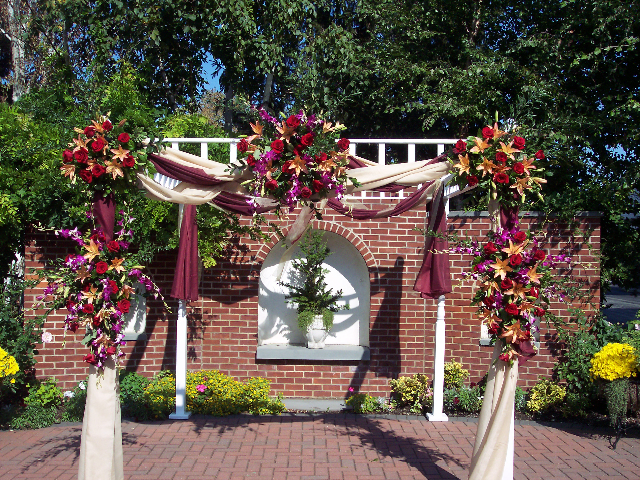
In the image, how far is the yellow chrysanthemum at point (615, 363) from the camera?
5805 millimetres

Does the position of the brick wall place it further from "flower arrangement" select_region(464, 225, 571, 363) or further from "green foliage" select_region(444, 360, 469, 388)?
"flower arrangement" select_region(464, 225, 571, 363)

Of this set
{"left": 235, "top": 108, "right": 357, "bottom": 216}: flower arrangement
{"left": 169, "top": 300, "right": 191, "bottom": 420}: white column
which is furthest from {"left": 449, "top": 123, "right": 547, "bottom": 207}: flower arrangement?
{"left": 169, "top": 300, "right": 191, "bottom": 420}: white column

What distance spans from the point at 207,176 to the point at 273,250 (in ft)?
9.57

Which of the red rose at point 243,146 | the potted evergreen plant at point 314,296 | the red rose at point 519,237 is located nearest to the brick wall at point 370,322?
the potted evergreen plant at point 314,296

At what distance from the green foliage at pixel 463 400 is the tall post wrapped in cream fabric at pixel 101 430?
400cm

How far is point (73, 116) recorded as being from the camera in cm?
673

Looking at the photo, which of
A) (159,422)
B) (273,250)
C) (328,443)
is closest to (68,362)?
(159,422)

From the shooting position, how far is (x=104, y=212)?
4.52 meters

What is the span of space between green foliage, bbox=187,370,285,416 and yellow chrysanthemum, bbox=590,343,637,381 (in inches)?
144

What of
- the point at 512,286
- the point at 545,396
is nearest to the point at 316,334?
the point at 545,396

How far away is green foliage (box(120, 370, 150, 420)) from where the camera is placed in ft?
21.2

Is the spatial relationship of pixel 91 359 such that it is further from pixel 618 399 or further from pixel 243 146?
pixel 618 399

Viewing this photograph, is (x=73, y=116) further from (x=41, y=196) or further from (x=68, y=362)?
(x=68, y=362)

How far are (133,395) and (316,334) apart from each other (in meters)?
2.36
